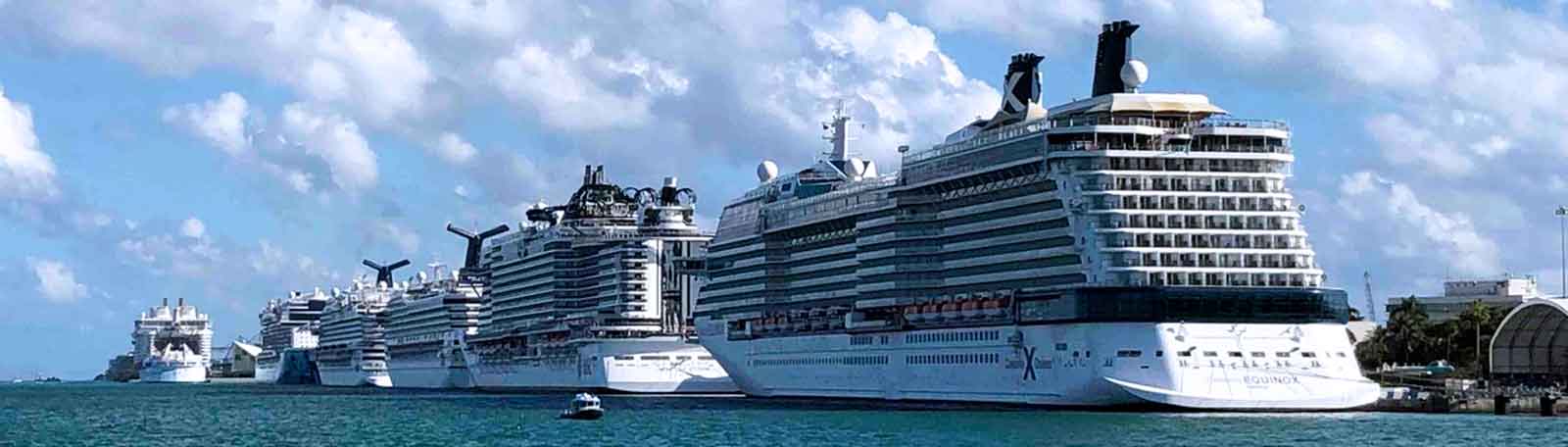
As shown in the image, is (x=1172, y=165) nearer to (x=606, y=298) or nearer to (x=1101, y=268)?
(x=1101, y=268)

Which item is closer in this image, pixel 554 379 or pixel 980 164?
pixel 980 164

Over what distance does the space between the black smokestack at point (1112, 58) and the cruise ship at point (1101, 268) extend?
3.3 inches

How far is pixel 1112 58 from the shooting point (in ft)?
359

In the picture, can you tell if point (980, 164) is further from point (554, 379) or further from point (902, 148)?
point (554, 379)

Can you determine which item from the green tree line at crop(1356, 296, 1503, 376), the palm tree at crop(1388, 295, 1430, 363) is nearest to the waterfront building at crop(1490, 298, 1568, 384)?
the green tree line at crop(1356, 296, 1503, 376)

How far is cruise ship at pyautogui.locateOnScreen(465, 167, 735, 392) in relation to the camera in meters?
165

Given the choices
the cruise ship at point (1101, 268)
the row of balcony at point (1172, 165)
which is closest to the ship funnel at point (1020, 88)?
the cruise ship at point (1101, 268)

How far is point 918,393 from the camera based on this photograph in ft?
370

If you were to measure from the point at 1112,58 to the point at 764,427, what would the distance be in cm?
2559

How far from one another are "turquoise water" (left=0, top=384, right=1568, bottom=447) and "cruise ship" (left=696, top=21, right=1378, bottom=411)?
73.0 inches

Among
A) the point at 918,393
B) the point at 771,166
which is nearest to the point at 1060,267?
the point at 918,393

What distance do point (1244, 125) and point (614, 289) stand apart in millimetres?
76728

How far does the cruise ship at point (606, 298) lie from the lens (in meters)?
165

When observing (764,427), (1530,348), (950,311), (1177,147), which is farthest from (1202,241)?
(1530,348)
